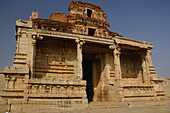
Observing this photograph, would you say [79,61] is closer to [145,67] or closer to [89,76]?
[89,76]

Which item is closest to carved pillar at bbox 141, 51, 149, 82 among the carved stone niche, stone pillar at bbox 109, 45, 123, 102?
stone pillar at bbox 109, 45, 123, 102

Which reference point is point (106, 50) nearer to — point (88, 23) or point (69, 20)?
point (88, 23)

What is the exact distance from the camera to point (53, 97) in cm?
957

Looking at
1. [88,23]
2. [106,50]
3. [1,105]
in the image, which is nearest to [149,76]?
[106,50]

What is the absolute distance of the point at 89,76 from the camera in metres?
16.2

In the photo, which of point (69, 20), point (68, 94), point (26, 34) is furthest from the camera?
point (69, 20)

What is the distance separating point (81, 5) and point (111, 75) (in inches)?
313

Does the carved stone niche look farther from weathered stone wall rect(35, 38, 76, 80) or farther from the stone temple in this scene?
weathered stone wall rect(35, 38, 76, 80)

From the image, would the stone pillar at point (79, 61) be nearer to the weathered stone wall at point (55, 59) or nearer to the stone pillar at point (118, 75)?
the weathered stone wall at point (55, 59)

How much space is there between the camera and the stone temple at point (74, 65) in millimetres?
9359

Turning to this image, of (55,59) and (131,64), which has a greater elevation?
(55,59)

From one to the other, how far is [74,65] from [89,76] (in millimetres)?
3331

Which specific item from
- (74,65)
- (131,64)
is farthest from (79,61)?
(131,64)

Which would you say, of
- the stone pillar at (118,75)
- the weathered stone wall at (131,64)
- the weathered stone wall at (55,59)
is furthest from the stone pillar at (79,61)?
the weathered stone wall at (131,64)
